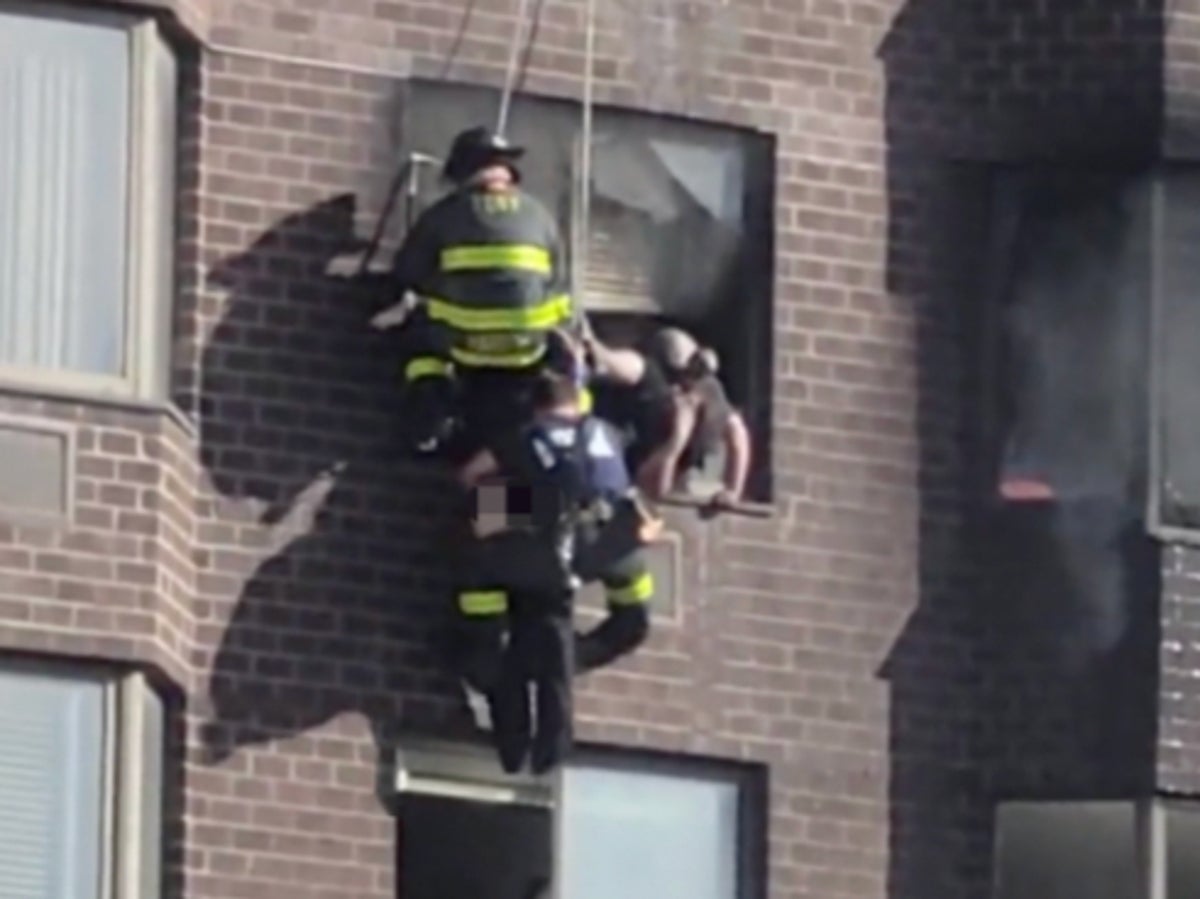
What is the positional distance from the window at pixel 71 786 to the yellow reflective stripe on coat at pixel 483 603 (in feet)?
4.18

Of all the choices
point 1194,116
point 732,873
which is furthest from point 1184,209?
point 732,873

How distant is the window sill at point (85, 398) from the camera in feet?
96.4

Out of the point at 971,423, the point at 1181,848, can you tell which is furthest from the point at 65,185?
the point at 1181,848

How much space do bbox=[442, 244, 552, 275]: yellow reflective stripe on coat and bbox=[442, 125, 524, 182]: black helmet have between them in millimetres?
304

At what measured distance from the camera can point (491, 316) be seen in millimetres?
30031

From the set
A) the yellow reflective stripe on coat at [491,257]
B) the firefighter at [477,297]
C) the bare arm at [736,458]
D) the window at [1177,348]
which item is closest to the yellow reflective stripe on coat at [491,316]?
the firefighter at [477,297]

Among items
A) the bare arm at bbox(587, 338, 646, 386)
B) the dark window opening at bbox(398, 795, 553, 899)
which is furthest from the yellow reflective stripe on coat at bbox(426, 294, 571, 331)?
the dark window opening at bbox(398, 795, 553, 899)

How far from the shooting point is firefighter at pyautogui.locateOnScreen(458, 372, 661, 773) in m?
29.8

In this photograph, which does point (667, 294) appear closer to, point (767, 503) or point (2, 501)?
point (767, 503)

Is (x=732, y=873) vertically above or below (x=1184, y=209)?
below

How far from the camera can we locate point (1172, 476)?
102ft

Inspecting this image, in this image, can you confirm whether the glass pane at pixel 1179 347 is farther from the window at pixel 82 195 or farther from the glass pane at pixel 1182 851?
the window at pixel 82 195

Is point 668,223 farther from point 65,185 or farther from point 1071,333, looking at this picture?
point 65,185

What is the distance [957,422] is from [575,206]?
1539 millimetres
